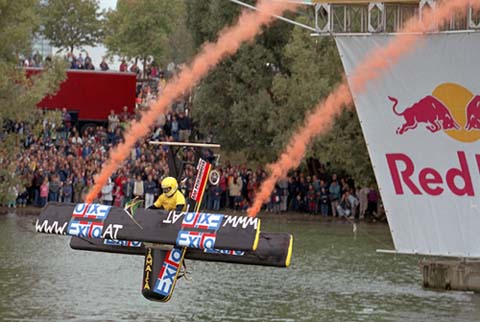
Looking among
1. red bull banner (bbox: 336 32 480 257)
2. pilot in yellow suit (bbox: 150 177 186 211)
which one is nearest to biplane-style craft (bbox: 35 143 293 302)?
pilot in yellow suit (bbox: 150 177 186 211)

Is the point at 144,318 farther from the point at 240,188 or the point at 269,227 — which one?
the point at 240,188

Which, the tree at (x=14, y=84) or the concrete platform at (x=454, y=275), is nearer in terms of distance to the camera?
the concrete platform at (x=454, y=275)

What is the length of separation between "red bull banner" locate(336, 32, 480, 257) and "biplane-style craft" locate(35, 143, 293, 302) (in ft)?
25.9

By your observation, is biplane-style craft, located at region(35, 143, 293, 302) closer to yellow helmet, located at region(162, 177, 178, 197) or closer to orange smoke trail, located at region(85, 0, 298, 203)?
yellow helmet, located at region(162, 177, 178, 197)

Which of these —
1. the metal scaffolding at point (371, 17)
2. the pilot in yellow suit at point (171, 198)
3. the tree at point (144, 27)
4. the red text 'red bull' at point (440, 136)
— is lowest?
the pilot in yellow suit at point (171, 198)

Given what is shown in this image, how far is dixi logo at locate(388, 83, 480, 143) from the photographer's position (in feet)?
112

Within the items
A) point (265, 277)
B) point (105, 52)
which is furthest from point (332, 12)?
point (105, 52)

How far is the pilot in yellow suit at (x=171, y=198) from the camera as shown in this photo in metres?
27.4

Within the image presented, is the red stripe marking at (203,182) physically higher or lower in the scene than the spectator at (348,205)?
higher

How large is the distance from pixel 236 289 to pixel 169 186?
1089 cm

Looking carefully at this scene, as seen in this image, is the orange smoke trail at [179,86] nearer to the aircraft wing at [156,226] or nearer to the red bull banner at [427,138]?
the aircraft wing at [156,226]

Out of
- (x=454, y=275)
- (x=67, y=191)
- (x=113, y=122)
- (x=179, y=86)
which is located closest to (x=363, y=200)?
(x=67, y=191)

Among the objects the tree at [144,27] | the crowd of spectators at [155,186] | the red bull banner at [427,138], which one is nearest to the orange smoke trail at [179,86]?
the red bull banner at [427,138]

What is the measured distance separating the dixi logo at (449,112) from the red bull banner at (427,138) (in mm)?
23
